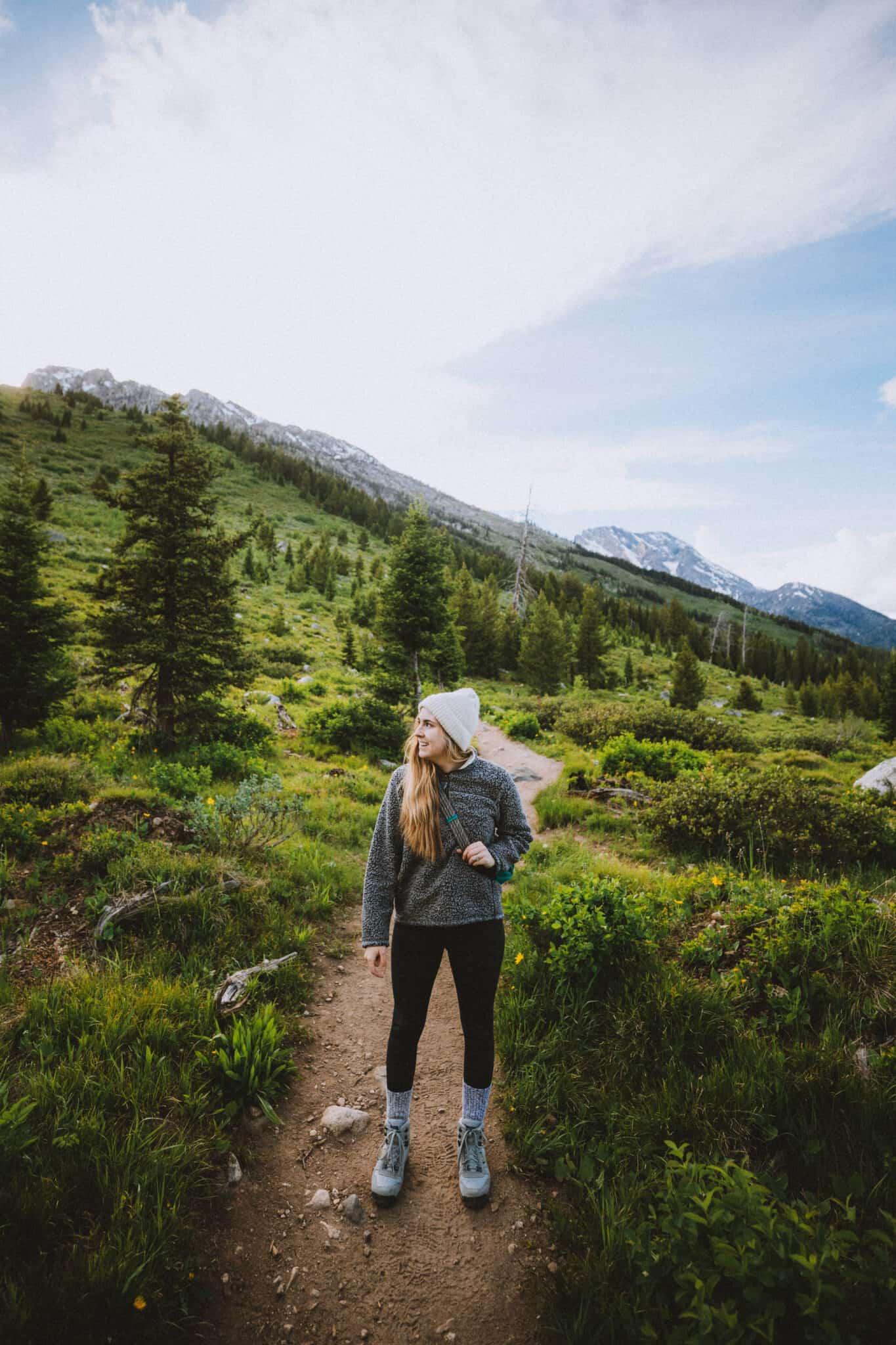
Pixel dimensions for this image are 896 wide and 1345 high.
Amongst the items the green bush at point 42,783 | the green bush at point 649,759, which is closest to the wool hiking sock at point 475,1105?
the green bush at point 42,783

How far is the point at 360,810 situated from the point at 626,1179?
6.68 meters

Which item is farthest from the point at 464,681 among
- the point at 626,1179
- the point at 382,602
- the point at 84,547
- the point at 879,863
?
the point at 626,1179

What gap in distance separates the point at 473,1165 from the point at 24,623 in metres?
10.3

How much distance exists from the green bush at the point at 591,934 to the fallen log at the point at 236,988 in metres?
2.47

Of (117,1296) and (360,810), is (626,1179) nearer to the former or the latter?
(117,1296)

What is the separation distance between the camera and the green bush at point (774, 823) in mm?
6918

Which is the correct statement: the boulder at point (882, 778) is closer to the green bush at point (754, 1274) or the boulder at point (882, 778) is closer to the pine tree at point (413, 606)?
the green bush at point (754, 1274)

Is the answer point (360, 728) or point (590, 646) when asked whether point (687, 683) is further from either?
point (360, 728)

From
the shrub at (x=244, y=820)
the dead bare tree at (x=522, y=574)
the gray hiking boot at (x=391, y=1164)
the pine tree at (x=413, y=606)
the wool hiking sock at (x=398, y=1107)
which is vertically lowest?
the gray hiking boot at (x=391, y=1164)

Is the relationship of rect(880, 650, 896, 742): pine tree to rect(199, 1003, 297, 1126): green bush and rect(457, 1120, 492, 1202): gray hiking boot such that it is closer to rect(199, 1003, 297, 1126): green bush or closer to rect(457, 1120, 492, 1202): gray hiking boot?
rect(457, 1120, 492, 1202): gray hiking boot

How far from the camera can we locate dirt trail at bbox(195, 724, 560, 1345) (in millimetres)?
2578

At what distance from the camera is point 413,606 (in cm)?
1684

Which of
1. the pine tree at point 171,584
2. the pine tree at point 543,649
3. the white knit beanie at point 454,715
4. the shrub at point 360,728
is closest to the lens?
the white knit beanie at point 454,715

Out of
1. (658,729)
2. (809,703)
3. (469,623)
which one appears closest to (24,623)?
(658,729)
